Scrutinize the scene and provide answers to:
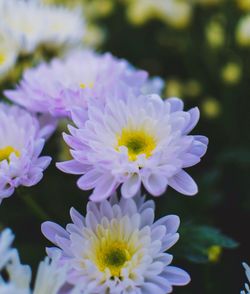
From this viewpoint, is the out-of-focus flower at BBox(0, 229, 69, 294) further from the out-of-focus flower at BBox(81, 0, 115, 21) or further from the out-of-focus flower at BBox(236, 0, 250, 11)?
the out-of-focus flower at BBox(81, 0, 115, 21)

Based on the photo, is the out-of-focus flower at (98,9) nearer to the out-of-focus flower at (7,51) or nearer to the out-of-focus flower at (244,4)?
the out-of-focus flower at (244,4)

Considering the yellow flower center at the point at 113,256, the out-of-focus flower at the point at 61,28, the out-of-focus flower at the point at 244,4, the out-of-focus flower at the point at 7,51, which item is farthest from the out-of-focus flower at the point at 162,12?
Result: the yellow flower center at the point at 113,256

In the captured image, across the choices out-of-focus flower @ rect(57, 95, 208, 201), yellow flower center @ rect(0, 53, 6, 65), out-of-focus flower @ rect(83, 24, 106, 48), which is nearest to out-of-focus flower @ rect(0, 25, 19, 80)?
yellow flower center @ rect(0, 53, 6, 65)

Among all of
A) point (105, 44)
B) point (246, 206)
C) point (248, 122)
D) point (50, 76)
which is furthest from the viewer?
point (105, 44)

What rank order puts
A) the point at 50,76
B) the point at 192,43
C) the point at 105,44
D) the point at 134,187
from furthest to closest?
1. the point at 105,44
2. the point at 192,43
3. the point at 50,76
4. the point at 134,187

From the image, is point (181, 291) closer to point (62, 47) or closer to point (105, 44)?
point (62, 47)

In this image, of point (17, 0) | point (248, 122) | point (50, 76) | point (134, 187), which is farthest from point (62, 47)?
point (134, 187)
